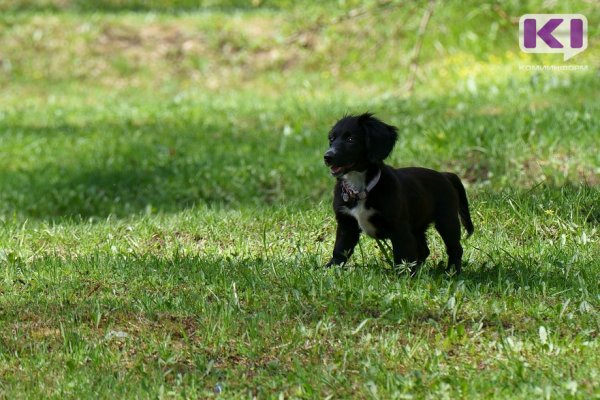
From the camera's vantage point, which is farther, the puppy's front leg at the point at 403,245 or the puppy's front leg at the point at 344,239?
the puppy's front leg at the point at 344,239

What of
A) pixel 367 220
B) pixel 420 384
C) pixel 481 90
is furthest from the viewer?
pixel 481 90

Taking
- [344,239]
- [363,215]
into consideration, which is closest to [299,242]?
[344,239]

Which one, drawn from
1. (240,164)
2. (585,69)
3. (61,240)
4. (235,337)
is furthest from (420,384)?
(585,69)

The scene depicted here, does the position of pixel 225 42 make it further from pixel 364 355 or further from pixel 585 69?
pixel 364 355

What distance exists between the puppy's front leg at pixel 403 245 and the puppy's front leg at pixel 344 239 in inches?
11.5

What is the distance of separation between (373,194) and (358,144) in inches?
12.4

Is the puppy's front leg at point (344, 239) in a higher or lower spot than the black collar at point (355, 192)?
lower

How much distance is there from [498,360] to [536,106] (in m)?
8.17

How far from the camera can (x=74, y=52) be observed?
20.6 m

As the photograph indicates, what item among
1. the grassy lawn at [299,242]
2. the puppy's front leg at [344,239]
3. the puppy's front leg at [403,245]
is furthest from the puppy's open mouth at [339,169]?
the grassy lawn at [299,242]

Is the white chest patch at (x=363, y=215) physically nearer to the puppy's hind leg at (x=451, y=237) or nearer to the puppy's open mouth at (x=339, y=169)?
the puppy's open mouth at (x=339, y=169)

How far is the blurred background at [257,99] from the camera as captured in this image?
35.7 ft

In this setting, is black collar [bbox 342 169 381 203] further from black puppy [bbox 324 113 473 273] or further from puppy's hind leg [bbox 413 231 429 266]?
puppy's hind leg [bbox 413 231 429 266]

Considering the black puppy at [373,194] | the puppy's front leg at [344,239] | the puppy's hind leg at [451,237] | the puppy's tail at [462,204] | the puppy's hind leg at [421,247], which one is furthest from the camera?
the puppy's tail at [462,204]
